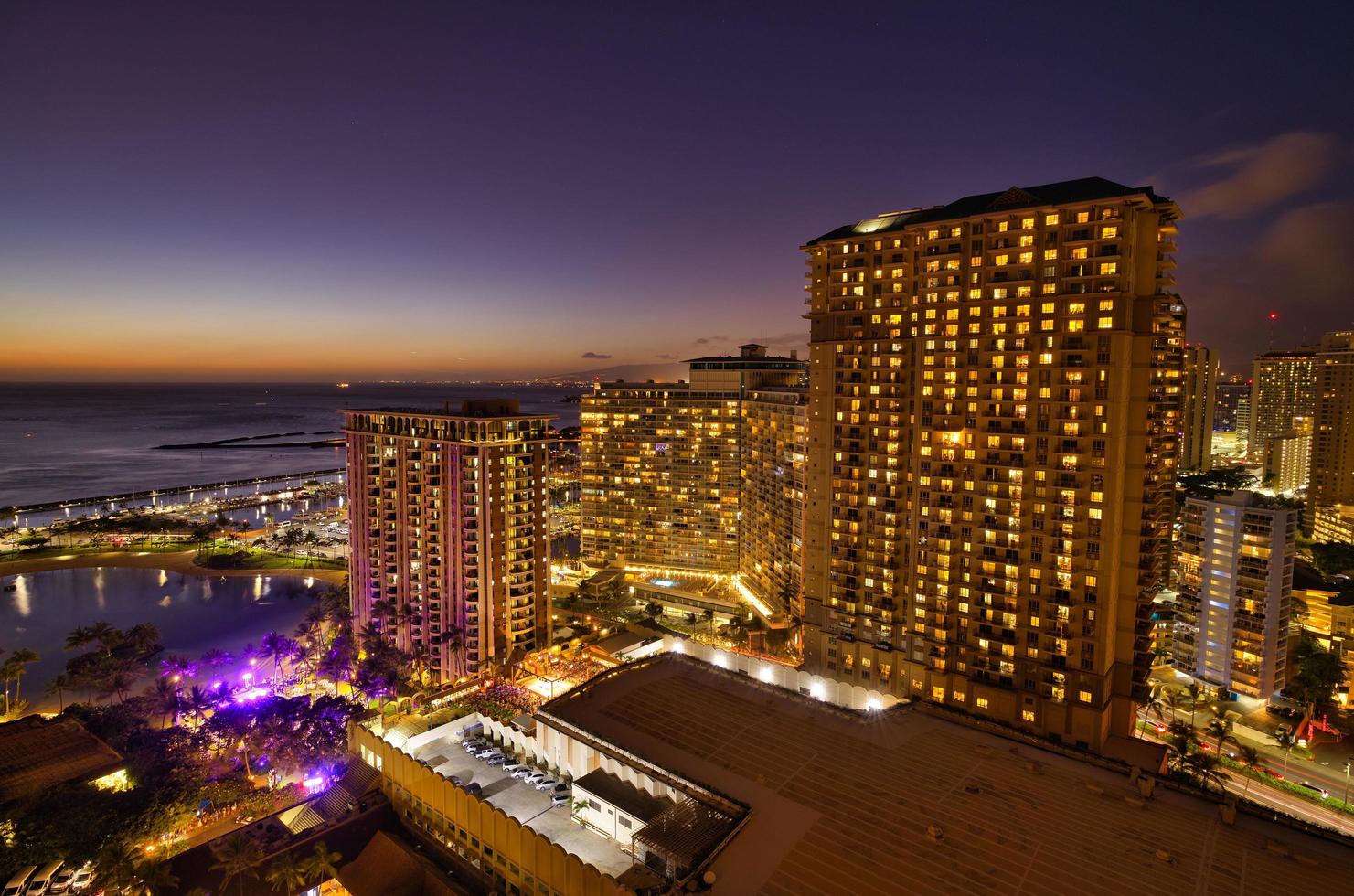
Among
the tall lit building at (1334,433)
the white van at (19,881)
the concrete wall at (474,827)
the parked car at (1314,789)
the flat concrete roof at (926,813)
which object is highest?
the tall lit building at (1334,433)

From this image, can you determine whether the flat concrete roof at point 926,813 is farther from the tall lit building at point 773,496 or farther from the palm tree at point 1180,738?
the tall lit building at point 773,496

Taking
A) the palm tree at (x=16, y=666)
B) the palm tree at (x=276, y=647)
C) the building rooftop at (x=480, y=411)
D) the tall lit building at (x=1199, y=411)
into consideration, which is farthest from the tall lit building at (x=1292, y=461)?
the palm tree at (x=16, y=666)

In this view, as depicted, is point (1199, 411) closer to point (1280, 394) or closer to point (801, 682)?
point (1280, 394)

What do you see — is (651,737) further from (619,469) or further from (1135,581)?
(619,469)

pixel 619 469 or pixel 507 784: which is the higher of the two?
pixel 619 469

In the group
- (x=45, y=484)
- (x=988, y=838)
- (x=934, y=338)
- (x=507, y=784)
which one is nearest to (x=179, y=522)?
(x=45, y=484)

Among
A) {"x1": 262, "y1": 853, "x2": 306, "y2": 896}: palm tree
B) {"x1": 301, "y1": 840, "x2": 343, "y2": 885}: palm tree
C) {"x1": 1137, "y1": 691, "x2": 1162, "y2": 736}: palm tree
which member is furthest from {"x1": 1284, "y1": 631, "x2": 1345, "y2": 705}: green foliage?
{"x1": 262, "y1": 853, "x2": 306, "y2": 896}: palm tree

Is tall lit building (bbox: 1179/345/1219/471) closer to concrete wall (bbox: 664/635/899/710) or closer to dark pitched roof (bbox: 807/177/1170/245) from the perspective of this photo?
dark pitched roof (bbox: 807/177/1170/245)
